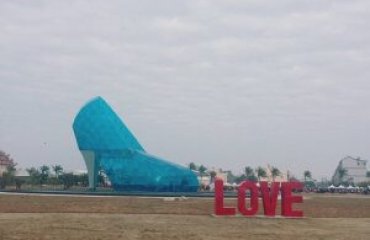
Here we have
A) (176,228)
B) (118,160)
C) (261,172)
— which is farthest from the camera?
(261,172)

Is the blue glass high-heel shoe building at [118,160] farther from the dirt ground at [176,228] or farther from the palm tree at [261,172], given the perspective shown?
the palm tree at [261,172]

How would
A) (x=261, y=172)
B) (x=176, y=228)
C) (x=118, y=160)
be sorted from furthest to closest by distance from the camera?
(x=261, y=172) → (x=118, y=160) → (x=176, y=228)

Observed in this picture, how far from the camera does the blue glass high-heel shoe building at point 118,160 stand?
263 feet

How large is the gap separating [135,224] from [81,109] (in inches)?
2287

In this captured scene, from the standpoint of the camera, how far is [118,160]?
267 feet

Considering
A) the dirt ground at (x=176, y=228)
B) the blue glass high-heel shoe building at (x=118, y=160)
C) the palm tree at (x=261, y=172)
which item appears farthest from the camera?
the palm tree at (x=261, y=172)

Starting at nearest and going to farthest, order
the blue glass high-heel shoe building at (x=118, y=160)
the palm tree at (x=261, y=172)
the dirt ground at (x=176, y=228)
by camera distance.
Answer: the dirt ground at (x=176, y=228), the blue glass high-heel shoe building at (x=118, y=160), the palm tree at (x=261, y=172)

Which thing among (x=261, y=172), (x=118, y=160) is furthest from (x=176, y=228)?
(x=261, y=172)

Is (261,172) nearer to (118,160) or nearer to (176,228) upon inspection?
(118,160)

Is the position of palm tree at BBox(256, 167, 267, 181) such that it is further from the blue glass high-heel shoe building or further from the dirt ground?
the dirt ground

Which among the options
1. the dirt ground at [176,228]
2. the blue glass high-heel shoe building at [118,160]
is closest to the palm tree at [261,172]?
the blue glass high-heel shoe building at [118,160]

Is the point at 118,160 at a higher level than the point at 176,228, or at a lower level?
higher

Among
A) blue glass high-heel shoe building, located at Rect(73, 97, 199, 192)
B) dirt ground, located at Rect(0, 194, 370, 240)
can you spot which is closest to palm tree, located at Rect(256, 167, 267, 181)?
blue glass high-heel shoe building, located at Rect(73, 97, 199, 192)

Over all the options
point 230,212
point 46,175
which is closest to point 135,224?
point 230,212
